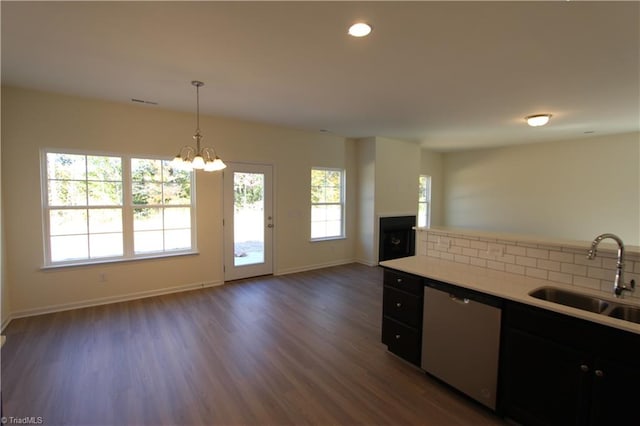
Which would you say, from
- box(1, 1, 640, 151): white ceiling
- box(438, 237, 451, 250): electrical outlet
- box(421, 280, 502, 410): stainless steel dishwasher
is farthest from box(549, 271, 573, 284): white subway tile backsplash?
box(1, 1, 640, 151): white ceiling

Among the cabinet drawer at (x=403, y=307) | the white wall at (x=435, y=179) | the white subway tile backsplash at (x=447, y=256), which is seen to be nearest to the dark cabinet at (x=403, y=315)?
the cabinet drawer at (x=403, y=307)

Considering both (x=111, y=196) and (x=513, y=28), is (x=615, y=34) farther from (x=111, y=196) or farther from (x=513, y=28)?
(x=111, y=196)

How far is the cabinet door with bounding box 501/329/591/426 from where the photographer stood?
171cm

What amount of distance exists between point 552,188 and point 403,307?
597 centimetres

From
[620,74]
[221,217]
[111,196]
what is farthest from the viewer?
[221,217]

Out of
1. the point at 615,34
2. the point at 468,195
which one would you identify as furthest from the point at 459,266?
the point at 468,195

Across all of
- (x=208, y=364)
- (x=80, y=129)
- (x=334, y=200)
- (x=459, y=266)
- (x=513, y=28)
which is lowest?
(x=208, y=364)

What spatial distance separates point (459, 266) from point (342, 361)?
135 cm

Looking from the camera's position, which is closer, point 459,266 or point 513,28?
point 513,28

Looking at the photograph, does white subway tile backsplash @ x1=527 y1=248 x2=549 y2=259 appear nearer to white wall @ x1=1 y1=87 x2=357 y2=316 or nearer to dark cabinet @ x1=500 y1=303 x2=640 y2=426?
dark cabinet @ x1=500 y1=303 x2=640 y2=426

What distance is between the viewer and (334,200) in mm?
6383

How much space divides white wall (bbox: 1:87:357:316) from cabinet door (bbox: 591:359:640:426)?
14.8ft

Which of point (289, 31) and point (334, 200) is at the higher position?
point (289, 31)

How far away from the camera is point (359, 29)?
212 centimetres
